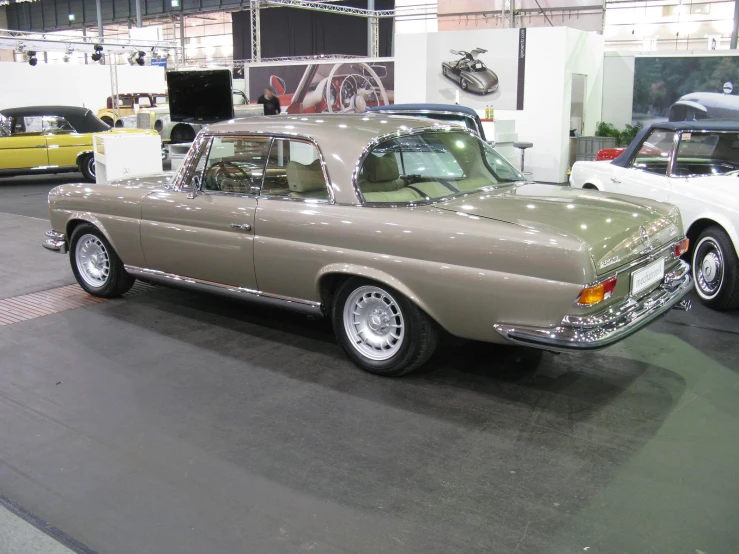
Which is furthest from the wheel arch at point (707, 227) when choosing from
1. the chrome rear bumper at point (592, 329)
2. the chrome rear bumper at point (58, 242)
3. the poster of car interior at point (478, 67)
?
the poster of car interior at point (478, 67)

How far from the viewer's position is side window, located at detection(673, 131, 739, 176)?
240 inches

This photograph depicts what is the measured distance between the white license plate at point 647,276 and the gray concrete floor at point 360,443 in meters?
0.61

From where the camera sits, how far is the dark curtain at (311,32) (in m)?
31.7

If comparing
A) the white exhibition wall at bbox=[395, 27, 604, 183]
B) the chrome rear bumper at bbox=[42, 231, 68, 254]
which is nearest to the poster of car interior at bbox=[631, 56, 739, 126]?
the white exhibition wall at bbox=[395, 27, 604, 183]

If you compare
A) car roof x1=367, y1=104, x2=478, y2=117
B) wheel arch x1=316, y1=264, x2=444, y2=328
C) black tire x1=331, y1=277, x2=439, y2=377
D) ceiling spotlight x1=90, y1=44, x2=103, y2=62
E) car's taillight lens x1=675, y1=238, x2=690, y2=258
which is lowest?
black tire x1=331, y1=277, x2=439, y2=377

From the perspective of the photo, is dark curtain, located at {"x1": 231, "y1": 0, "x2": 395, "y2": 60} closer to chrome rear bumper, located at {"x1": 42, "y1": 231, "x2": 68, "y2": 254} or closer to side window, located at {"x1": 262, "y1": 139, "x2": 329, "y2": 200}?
chrome rear bumper, located at {"x1": 42, "y1": 231, "x2": 68, "y2": 254}

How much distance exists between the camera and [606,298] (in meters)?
3.56

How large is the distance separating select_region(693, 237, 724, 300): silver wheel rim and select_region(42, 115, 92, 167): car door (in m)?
12.1

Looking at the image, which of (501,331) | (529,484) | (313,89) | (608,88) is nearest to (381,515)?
(529,484)

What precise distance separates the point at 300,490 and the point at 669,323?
3.44 m

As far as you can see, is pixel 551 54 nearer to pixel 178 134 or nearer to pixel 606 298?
pixel 178 134

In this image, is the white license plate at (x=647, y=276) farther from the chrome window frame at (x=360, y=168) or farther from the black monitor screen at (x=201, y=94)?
the black monitor screen at (x=201, y=94)

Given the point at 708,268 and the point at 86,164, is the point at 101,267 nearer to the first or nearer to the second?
the point at 708,268

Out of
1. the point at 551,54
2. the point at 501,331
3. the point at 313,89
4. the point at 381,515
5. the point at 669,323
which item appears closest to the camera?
the point at 381,515
